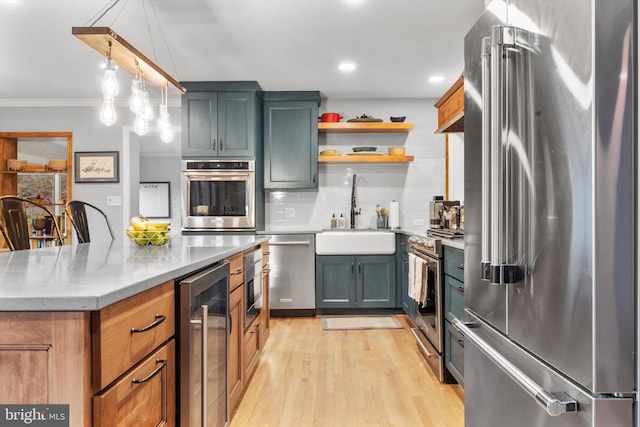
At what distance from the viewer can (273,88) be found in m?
4.73

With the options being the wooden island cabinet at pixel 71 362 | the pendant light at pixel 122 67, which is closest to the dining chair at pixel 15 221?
the pendant light at pixel 122 67

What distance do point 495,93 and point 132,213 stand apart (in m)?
5.22

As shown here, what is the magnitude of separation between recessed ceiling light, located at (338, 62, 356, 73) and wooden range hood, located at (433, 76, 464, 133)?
969mm

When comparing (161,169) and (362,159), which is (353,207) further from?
(161,169)

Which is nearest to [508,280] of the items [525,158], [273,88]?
[525,158]

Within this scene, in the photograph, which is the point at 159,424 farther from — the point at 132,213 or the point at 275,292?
the point at 132,213

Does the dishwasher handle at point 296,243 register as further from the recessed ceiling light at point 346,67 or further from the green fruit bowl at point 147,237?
the green fruit bowl at point 147,237

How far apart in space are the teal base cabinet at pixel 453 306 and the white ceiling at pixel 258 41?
5.50 feet

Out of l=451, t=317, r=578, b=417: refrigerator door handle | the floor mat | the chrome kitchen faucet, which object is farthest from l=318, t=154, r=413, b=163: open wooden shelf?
l=451, t=317, r=578, b=417: refrigerator door handle

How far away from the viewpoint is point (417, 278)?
3170 millimetres

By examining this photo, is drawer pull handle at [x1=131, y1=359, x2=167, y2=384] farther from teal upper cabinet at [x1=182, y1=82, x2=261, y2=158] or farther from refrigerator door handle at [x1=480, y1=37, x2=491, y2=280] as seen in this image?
teal upper cabinet at [x1=182, y1=82, x2=261, y2=158]

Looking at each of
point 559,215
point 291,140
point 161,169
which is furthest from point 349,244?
point 161,169

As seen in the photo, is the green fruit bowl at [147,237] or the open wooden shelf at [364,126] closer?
the green fruit bowl at [147,237]

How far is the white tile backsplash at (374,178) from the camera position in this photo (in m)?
5.20
